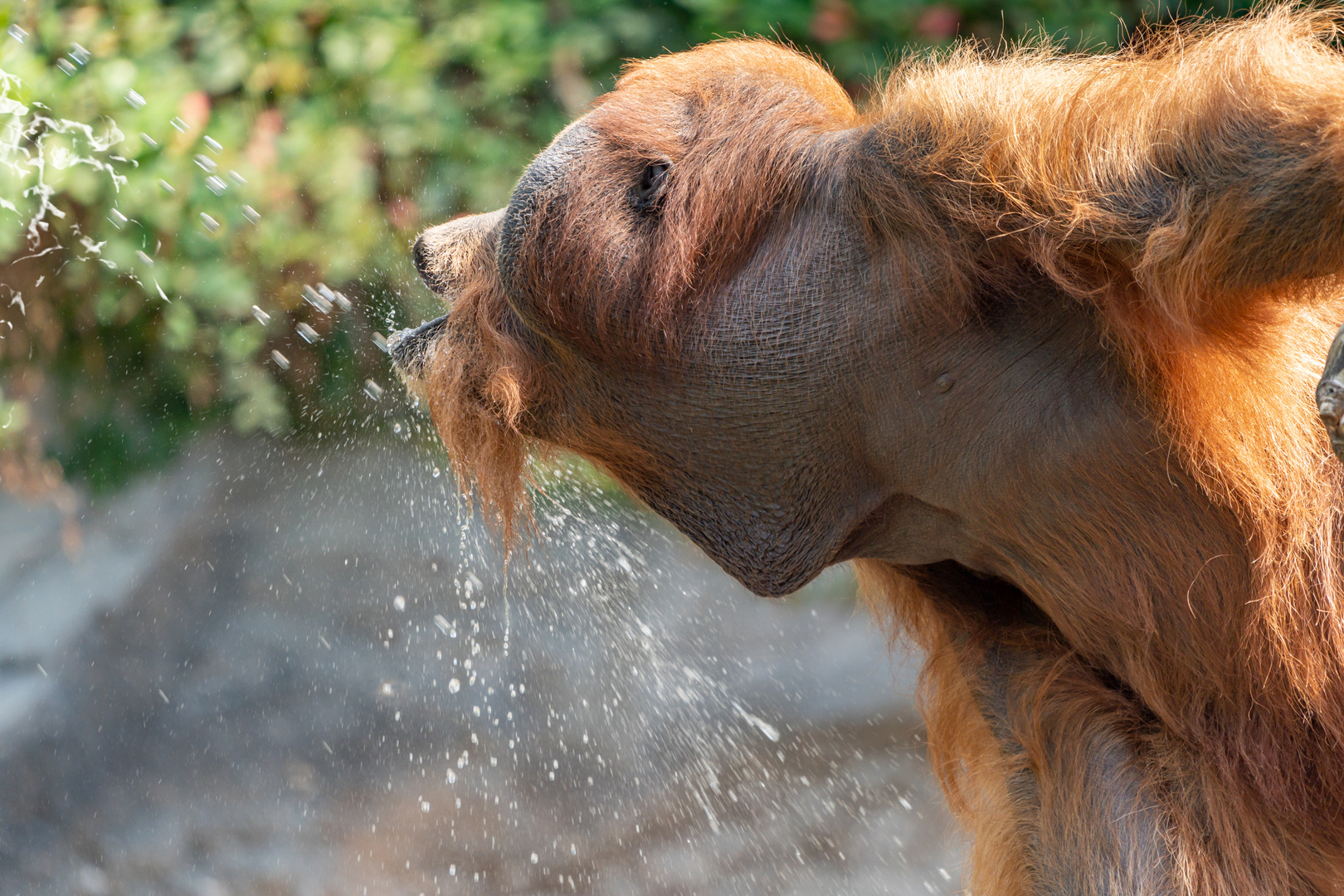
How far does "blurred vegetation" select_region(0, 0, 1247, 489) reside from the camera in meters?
2.61

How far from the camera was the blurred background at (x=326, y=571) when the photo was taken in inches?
101

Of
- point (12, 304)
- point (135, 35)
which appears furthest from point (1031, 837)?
point (12, 304)

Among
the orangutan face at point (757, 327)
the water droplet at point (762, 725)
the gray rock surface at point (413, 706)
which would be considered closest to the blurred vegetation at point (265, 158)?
the gray rock surface at point (413, 706)

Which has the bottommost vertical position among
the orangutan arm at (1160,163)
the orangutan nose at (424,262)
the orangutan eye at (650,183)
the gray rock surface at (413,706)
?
the gray rock surface at (413,706)

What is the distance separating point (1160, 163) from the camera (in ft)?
2.52

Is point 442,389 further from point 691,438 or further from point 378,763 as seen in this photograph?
point 378,763

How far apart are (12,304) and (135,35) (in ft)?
2.42

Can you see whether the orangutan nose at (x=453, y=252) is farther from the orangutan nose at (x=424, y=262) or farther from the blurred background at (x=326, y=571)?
the blurred background at (x=326, y=571)

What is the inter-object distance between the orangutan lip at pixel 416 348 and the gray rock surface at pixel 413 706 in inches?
49.9

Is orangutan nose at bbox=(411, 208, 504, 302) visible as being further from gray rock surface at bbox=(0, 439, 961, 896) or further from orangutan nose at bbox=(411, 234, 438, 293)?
gray rock surface at bbox=(0, 439, 961, 896)

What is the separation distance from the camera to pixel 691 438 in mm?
1045

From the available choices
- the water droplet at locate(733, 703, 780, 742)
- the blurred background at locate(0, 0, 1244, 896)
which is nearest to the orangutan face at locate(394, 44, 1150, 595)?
the blurred background at locate(0, 0, 1244, 896)

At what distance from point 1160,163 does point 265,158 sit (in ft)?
7.57

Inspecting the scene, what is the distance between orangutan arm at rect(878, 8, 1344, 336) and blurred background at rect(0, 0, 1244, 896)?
1.63 meters
